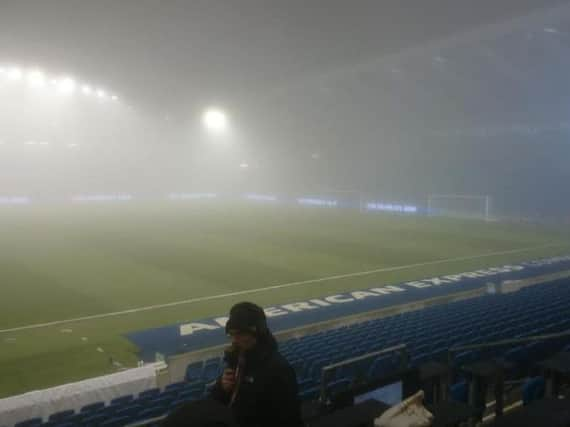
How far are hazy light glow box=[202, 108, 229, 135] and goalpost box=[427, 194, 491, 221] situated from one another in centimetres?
2328

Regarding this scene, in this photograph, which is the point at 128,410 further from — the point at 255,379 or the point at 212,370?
the point at 255,379

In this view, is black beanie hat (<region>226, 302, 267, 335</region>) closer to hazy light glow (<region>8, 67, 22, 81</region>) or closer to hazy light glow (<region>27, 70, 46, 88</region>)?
hazy light glow (<region>8, 67, 22, 81</region>)

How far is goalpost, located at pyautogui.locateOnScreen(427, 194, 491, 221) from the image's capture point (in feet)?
137

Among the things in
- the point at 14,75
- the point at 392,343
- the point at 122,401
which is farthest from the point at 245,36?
the point at 14,75

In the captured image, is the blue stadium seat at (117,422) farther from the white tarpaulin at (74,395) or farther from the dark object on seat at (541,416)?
the dark object on seat at (541,416)

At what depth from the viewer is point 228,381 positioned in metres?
→ 2.69

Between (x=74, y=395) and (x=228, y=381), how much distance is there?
7234 millimetres

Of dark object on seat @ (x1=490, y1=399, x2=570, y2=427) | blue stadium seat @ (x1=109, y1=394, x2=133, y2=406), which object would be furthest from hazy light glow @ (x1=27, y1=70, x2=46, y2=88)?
dark object on seat @ (x1=490, y1=399, x2=570, y2=427)

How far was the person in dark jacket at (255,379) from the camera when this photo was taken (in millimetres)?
2551

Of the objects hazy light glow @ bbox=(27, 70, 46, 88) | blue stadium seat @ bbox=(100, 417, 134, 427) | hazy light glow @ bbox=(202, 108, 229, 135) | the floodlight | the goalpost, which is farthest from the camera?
hazy light glow @ bbox=(202, 108, 229, 135)

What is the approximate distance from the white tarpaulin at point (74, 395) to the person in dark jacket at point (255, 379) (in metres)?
7.04

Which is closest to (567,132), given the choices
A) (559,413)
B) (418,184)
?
(418,184)

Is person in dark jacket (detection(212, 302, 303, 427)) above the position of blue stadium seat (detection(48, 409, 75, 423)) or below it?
above

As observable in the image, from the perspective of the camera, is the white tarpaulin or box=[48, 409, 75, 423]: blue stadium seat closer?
box=[48, 409, 75, 423]: blue stadium seat
